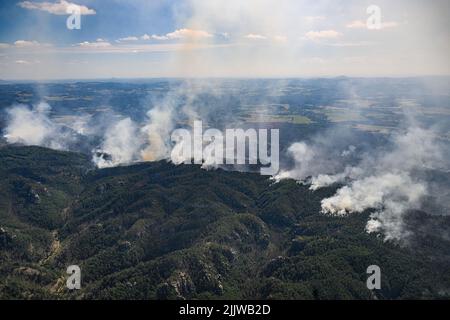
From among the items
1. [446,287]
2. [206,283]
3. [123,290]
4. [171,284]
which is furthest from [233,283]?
[446,287]
